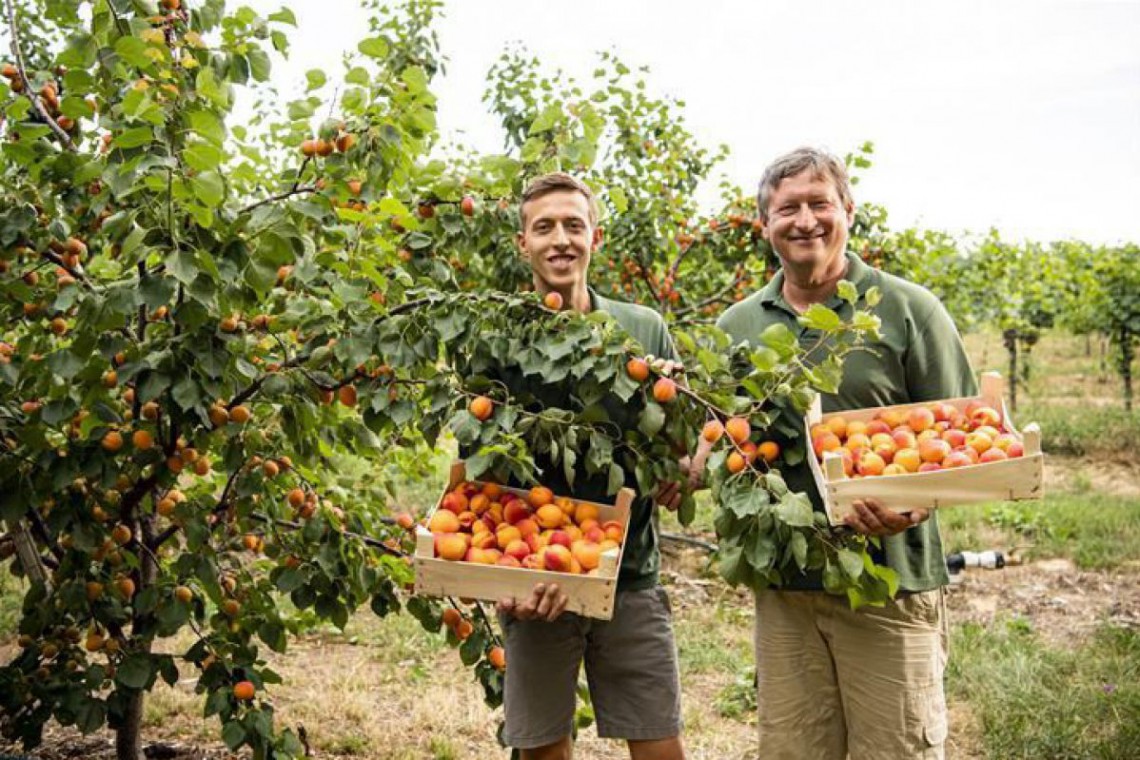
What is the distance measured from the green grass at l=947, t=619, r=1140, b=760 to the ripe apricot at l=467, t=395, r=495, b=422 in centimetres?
275

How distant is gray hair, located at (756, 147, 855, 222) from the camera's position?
2332 mm

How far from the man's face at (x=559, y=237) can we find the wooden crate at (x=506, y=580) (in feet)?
2.30

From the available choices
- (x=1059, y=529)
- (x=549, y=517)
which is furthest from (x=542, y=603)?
(x=1059, y=529)

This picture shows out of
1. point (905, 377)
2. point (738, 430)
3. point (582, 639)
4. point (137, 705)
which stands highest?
point (905, 377)

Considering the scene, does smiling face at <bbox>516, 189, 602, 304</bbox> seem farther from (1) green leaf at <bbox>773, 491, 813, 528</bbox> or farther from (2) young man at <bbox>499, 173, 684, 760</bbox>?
(1) green leaf at <bbox>773, 491, 813, 528</bbox>

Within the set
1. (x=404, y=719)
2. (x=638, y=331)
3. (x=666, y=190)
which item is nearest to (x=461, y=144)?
(x=666, y=190)

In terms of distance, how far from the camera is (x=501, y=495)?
2.29 meters

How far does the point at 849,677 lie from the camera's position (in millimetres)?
2346

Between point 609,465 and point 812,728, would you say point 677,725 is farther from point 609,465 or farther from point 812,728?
point 609,465

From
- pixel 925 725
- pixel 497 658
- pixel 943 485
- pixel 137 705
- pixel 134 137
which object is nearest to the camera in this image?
pixel 134 137

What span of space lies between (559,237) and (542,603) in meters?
0.89

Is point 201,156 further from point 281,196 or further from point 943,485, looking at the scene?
point 943,485

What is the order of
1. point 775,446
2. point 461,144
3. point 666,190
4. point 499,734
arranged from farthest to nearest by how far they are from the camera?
point 461,144 → point 666,190 → point 499,734 → point 775,446

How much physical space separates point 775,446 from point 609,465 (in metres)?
0.38
